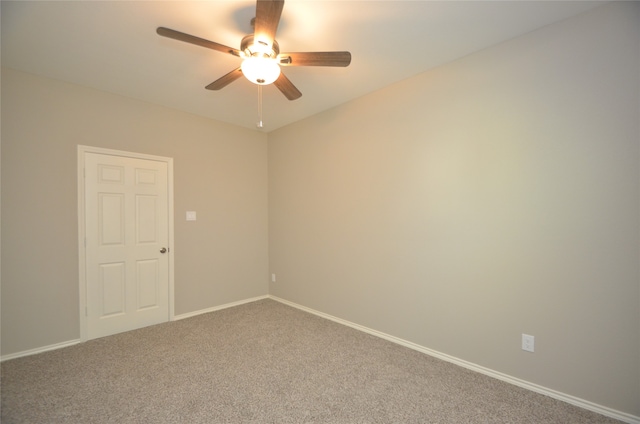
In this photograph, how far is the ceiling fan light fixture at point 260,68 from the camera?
1.84 meters

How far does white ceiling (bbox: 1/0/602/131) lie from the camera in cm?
189

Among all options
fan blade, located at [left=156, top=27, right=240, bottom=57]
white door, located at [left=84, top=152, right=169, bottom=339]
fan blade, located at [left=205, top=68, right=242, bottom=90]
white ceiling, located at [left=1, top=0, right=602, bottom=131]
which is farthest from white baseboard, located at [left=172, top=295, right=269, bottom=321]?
fan blade, located at [left=156, top=27, right=240, bottom=57]

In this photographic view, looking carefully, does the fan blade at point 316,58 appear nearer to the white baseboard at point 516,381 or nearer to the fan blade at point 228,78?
the fan blade at point 228,78

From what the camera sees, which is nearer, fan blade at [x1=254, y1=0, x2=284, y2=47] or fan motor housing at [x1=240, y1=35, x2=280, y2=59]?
fan blade at [x1=254, y1=0, x2=284, y2=47]

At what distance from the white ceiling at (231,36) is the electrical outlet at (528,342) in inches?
91.6

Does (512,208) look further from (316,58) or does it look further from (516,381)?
(316,58)

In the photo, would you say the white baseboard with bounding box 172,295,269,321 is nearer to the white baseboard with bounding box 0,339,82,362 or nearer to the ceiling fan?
the white baseboard with bounding box 0,339,82,362

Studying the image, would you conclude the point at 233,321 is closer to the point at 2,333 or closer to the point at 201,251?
→ the point at 201,251

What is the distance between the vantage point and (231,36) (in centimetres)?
218

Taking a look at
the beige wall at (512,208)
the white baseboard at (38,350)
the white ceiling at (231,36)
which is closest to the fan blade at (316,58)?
the white ceiling at (231,36)

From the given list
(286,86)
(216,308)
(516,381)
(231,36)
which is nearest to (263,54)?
(286,86)

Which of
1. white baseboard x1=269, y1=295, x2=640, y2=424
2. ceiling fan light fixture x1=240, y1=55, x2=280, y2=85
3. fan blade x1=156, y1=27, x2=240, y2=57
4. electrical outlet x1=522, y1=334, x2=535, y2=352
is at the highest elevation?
fan blade x1=156, y1=27, x2=240, y2=57

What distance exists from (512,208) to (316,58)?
1876mm

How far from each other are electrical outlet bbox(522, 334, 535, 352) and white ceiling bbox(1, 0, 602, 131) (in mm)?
2327
